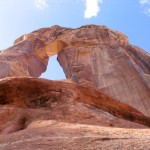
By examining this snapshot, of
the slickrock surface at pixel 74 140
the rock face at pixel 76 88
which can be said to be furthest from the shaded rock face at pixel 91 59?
the slickrock surface at pixel 74 140

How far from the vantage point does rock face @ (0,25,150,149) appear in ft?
29.8

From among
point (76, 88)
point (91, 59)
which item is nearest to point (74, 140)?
point (76, 88)

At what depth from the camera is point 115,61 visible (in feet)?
114

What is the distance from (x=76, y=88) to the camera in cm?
1562

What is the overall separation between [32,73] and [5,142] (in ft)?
96.8

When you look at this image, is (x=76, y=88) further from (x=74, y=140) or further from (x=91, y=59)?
(x=91, y=59)

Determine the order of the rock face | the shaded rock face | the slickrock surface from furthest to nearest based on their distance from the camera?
the shaded rock face, the rock face, the slickrock surface

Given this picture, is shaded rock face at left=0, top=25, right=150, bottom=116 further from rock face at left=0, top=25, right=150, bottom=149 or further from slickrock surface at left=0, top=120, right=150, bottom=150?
slickrock surface at left=0, top=120, right=150, bottom=150

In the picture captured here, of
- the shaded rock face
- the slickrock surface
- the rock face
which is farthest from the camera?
the shaded rock face

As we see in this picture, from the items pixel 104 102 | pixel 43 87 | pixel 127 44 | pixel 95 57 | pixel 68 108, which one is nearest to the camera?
pixel 68 108

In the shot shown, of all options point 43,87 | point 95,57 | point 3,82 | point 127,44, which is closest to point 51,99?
point 43,87

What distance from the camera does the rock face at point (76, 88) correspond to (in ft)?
29.8

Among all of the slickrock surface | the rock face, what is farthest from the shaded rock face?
the slickrock surface

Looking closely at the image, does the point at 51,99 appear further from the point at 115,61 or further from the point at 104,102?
the point at 115,61
